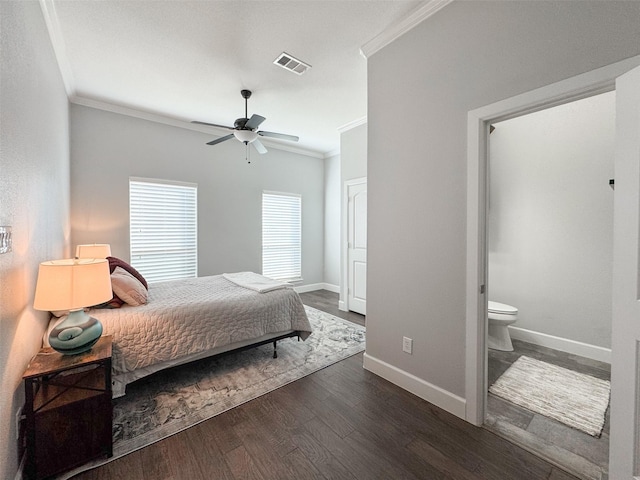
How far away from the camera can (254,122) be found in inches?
115

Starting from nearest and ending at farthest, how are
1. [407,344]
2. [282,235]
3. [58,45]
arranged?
[407,344] < [58,45] < [282,235]

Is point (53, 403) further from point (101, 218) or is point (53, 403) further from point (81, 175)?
point (81, 175)

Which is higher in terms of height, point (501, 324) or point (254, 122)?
point (254, 122)

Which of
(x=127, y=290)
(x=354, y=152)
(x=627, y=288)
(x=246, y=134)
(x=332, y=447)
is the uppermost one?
(x=354, y=152)

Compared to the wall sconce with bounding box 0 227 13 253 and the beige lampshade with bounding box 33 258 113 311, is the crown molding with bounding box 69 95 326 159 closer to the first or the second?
the beige lampshade with bounding box 33 258 113 311

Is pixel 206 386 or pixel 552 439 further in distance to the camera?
pixel 206 386

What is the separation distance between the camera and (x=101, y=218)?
3.69 m

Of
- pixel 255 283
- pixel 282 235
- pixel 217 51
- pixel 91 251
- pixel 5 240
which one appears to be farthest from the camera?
pixel 282 235

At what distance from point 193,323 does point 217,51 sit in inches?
101

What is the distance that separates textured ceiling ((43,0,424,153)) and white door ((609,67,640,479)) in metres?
1.65

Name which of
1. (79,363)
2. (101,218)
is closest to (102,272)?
(79,363)

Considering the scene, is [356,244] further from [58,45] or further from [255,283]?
[58,45]

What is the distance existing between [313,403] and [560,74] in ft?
8.94

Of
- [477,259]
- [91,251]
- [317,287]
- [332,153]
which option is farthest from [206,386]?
[332,153]
